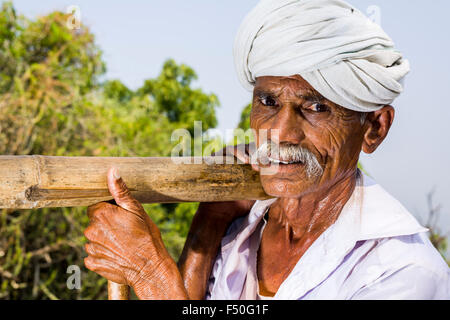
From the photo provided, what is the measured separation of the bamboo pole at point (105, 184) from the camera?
48.9 inches

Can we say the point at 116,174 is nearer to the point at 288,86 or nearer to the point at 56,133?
the point at 288,86

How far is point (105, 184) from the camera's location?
1.37 m

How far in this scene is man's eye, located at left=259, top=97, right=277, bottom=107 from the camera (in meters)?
1.67

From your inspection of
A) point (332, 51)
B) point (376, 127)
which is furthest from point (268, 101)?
point (376, 127)

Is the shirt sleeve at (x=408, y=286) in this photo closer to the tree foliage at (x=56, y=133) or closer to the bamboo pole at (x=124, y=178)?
the bamboo pole at (x=124, y=178)

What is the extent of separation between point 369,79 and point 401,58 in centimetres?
22

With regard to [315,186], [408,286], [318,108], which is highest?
[318,108]

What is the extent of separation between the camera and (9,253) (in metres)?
3.88

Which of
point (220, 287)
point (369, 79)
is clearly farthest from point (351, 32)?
point (220, 287)

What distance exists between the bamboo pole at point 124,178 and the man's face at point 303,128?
A: 118 millimetres

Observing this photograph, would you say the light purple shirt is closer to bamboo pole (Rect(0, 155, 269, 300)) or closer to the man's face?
the man's face

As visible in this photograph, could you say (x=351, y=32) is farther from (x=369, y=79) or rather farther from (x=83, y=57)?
(x=83, y=57)

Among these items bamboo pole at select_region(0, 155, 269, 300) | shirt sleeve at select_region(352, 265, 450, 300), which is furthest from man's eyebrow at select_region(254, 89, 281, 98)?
shirt sleeve at select_region(352, 265, 450, 300)

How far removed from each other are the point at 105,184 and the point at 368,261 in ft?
2.91
